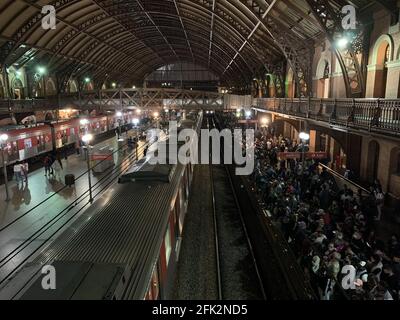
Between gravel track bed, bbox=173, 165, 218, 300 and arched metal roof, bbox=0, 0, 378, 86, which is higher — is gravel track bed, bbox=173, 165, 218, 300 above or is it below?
below

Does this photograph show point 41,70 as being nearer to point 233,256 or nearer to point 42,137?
point 42,137

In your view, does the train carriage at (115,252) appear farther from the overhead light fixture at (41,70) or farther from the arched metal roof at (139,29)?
the overhead light fixture at (41,70)

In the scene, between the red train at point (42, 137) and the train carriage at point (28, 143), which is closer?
the train carriage at point (28, 143)

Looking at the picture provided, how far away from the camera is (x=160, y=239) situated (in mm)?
6461

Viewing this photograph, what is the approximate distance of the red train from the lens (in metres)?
21.5

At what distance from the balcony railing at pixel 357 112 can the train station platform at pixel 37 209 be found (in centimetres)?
850

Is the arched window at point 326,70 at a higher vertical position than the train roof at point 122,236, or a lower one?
higher

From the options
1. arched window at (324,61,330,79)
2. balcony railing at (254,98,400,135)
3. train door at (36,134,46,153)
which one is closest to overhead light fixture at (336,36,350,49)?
balcony railing at (254,98,400,135)

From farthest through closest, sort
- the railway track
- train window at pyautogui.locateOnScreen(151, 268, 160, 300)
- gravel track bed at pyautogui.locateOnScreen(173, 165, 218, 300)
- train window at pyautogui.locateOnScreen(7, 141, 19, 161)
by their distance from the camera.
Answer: train window at pyautogui.locateOnScreen(7, 141, 19, 161)
the railway track
gravel track bed at pyautogui.locateOnScreen(173, 165, 218, 300)
train window at pyautogui.locateOnScreen(151, 268, 160, 300)

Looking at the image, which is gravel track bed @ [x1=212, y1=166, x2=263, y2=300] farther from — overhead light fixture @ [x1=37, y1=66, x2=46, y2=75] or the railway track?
overhead light fixture @ [x1=37, y1=66, x2=46, y2=75]

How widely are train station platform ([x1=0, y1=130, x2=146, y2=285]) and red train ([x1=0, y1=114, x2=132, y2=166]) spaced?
1.67 m

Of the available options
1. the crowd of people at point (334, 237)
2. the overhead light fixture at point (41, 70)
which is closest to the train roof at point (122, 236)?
the crowd of people at point (334, 237)

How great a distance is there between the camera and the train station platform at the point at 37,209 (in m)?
11.3
